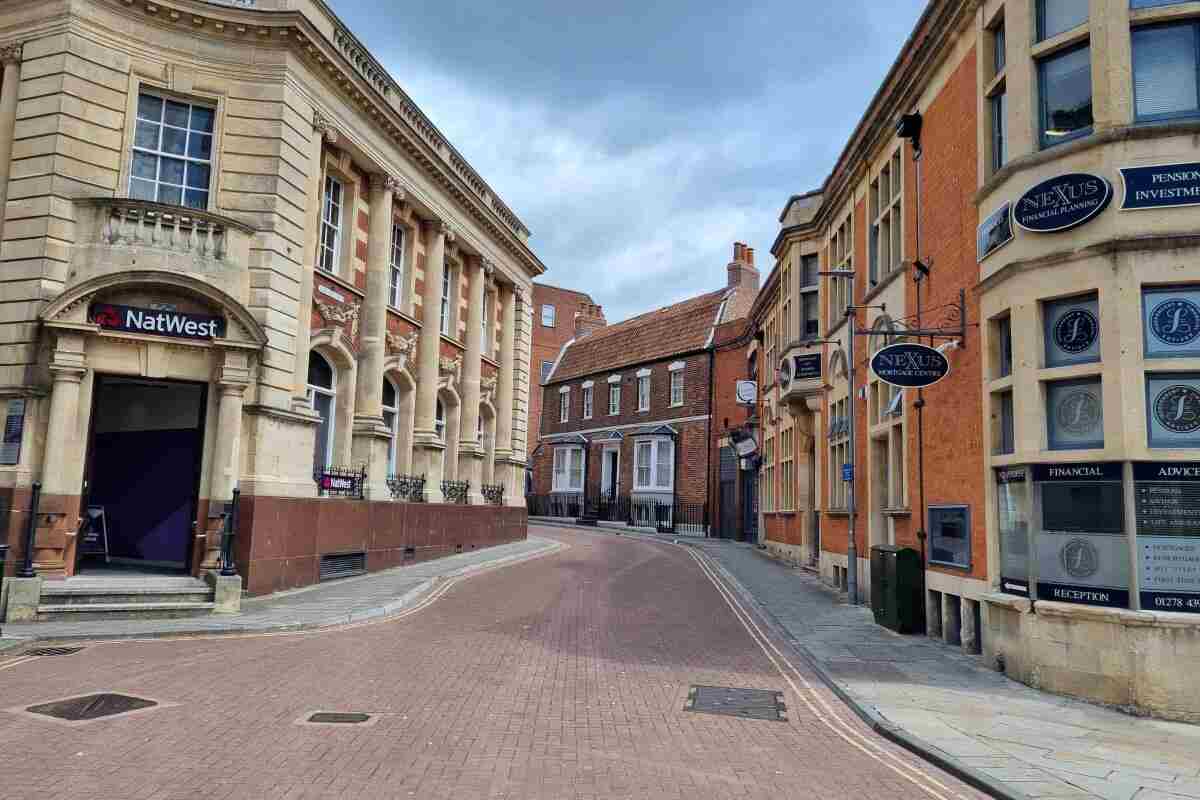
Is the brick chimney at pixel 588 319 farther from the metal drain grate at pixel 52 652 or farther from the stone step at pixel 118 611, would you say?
the metal drain grate at pixel 52 652

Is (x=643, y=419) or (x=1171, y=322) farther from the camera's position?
(x=643, y=419)

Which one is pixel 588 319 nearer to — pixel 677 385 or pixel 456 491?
pixel 677 385

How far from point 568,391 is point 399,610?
32980 millimetres

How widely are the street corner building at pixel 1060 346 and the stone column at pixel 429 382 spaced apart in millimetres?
11968

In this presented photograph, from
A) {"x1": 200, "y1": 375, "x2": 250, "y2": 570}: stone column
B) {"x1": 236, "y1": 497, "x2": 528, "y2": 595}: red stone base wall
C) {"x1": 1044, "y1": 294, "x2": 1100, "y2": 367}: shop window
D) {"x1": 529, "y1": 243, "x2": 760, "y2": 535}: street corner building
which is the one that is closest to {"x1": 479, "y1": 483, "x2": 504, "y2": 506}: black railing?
{"x1": 236, "y1": 497, "x2": 528, "y2": 595}: red stone base wall

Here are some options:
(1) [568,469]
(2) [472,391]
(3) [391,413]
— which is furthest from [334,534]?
(1) [568,469]

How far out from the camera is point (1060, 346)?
9.04 meters

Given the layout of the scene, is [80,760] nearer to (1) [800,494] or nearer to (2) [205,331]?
(2) [205,331]

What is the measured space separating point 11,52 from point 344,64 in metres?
5.41

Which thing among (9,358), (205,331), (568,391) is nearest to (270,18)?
(205,331)

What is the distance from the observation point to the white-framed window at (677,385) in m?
37.4

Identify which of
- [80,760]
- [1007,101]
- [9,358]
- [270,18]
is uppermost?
[270,18]

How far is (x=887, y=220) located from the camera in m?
15.1

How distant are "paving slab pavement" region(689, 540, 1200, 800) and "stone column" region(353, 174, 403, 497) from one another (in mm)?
10043
